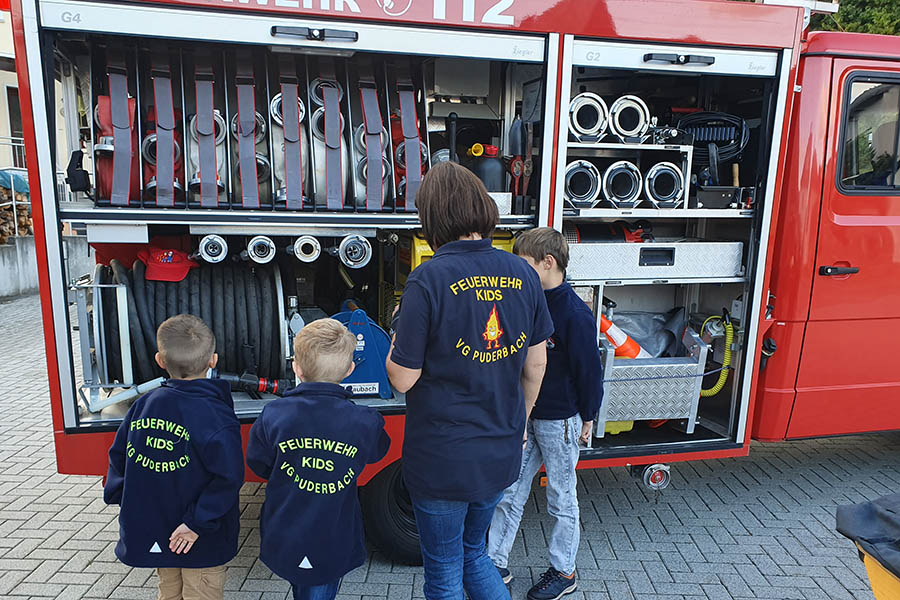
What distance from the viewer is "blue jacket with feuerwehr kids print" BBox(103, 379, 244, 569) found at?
2.05 metres

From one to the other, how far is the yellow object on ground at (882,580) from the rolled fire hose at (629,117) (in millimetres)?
2125

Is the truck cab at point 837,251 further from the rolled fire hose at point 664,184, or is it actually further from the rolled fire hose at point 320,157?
the rolled fire hose at point 320,157

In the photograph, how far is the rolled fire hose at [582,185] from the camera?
120 inches

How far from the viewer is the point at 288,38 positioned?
8.09 feet

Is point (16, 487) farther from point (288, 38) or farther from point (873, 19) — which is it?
point (873, 19)

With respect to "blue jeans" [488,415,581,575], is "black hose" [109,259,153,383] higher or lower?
higher

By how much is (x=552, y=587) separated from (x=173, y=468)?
176 centimetres

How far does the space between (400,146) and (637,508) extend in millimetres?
2544

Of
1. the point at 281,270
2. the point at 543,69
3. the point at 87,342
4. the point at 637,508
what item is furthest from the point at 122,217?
the point at 637,508

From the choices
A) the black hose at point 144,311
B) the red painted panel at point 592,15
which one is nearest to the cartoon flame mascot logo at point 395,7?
the red painted panel at point 592,15

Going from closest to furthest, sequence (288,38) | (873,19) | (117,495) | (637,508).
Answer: (117,495) → (288,38) → (637,508) → (873,19)

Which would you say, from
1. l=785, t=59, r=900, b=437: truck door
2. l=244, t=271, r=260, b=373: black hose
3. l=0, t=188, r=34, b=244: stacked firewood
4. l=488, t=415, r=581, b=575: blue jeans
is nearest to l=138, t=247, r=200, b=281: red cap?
l=244, t=271, r=260, b=373: black hose

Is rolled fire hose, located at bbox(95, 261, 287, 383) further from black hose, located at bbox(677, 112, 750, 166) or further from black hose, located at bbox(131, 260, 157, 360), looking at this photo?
black hose, located at bbox(677, 112, 750, 166)

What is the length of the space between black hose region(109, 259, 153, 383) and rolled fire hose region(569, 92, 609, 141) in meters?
2.21
